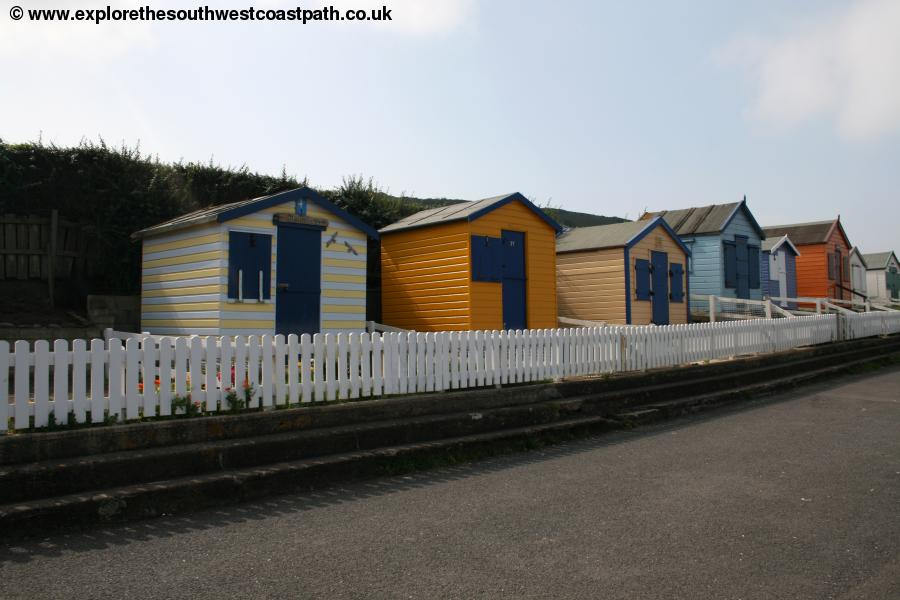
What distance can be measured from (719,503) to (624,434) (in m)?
3.57

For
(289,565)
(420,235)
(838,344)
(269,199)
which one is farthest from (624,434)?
(838,344)

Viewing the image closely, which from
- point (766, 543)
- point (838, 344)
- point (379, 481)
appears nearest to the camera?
point (766, 543)

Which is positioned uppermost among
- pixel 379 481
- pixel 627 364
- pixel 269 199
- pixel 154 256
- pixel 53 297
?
pixel 269 199

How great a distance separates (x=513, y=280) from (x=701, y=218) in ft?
41.5

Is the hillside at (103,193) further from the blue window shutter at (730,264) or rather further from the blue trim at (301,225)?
the blue window shutter at (730,264)

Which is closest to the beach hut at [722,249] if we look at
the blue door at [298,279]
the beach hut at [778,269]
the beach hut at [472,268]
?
the beach hut at [778,269]

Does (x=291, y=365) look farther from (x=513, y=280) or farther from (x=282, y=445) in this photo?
(x=513, y=280)

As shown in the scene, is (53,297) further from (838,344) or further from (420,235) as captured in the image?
(838,344)

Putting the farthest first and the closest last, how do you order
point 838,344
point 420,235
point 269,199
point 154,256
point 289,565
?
point 838,344, point 420,235, point 154,256, point 269,199, point 289,565

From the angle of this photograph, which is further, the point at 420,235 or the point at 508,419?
the point at 420,235

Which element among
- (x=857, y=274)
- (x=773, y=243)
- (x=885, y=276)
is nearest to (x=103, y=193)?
(x=773, y=243)

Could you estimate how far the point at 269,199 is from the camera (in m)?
11.3

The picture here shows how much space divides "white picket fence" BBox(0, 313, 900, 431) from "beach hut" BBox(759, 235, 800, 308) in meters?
16.6

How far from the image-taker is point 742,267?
24.6 metres
